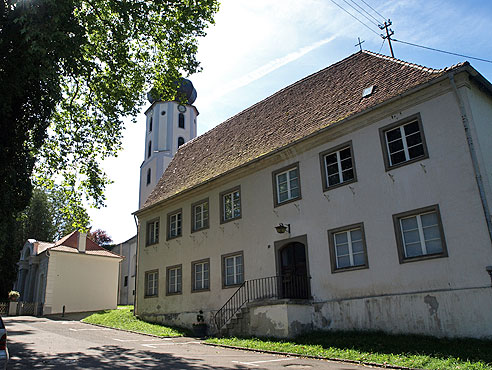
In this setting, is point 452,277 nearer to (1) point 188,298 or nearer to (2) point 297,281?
(2) point 297,281

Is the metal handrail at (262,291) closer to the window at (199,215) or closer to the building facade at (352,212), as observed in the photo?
the building facade at (352,212)

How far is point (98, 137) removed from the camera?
1783 cm

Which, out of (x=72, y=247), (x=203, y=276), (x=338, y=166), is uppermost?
(x=72, y=247)

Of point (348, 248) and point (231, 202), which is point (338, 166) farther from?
point (231, 202)

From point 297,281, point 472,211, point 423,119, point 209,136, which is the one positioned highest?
point 209,136

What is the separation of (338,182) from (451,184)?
3.73 m

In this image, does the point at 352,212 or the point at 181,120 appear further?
the point at 181,120

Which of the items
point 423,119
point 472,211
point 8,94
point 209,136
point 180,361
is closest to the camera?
point 180,361

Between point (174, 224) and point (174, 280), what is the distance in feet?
9.64

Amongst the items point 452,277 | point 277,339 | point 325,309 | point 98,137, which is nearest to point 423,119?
point 452,277

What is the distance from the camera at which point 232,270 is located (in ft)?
56.9

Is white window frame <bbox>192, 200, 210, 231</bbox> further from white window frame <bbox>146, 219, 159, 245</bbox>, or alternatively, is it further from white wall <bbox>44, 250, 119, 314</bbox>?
white wall <bbox>44, 250, 119, 314</bbox>

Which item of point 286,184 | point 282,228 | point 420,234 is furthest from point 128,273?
point 420,234

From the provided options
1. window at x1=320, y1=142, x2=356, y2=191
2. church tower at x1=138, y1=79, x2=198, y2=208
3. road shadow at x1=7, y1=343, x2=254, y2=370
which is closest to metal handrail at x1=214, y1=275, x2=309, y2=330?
window at x1=320, y1=142, x2=356, y2=191
